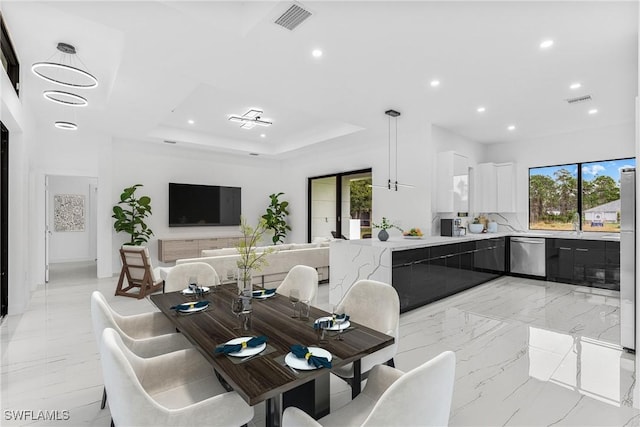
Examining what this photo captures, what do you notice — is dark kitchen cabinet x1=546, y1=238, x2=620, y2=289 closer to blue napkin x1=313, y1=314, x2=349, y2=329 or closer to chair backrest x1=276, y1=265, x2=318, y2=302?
chair backrest x1=276, y1=265, x2=318, y2=302

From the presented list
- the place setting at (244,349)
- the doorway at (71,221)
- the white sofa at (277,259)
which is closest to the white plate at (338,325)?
the place setting at (244,349)

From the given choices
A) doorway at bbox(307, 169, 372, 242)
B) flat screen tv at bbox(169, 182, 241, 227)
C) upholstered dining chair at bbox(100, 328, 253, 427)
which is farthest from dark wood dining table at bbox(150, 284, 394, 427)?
flat screen tv at bbox(169, 182, 241, 227)

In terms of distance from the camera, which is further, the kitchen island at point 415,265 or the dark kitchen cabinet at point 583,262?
the dark kitchen cabinet at point 583,262


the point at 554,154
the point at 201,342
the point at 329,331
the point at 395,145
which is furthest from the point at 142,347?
the point at 554,154

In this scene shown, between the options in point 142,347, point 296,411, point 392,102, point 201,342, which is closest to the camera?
point 296,411

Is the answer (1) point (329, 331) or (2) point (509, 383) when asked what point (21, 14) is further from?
(2) point (509, 383)

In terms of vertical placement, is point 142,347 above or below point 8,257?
below

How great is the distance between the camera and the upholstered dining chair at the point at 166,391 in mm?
1236

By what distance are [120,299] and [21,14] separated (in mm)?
3748

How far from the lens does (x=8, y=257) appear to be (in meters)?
4.12

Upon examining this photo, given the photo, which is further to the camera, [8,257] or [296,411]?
[8,257]

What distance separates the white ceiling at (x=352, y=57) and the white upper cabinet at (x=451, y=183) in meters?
0.67

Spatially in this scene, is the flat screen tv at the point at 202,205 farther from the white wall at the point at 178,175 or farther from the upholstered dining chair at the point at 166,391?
the upholstered dining chair at the point at 166,391

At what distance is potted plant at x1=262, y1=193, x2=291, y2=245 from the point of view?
8.87 meters
